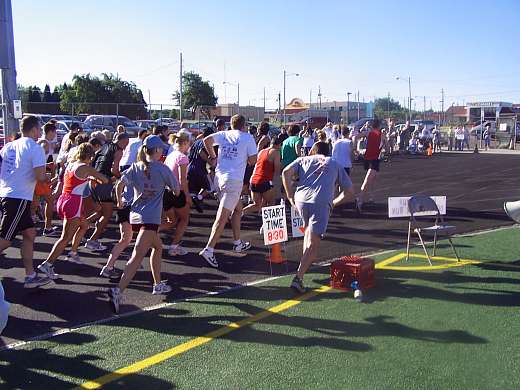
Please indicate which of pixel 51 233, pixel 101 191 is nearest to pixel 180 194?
pixel 101 191

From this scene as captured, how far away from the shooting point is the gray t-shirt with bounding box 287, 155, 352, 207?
610 cm

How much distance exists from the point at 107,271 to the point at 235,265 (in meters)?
1.68

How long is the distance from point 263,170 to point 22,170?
387 centimetres

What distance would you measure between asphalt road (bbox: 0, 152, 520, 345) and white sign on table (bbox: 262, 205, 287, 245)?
423 millimetres

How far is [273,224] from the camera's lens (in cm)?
704

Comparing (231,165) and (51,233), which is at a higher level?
(231,165)

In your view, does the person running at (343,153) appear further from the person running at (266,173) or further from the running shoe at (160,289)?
the running shoe at (160,289)

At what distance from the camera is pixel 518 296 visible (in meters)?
5.86

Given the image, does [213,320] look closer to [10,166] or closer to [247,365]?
[247,365]

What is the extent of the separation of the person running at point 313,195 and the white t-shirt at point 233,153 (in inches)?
50.1

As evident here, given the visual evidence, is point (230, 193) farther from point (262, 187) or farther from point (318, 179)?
point (318, 179)

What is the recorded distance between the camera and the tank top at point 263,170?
8.76m

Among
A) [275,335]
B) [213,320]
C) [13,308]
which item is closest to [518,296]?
[275,335]

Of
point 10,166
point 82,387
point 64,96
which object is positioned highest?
point 64,96
